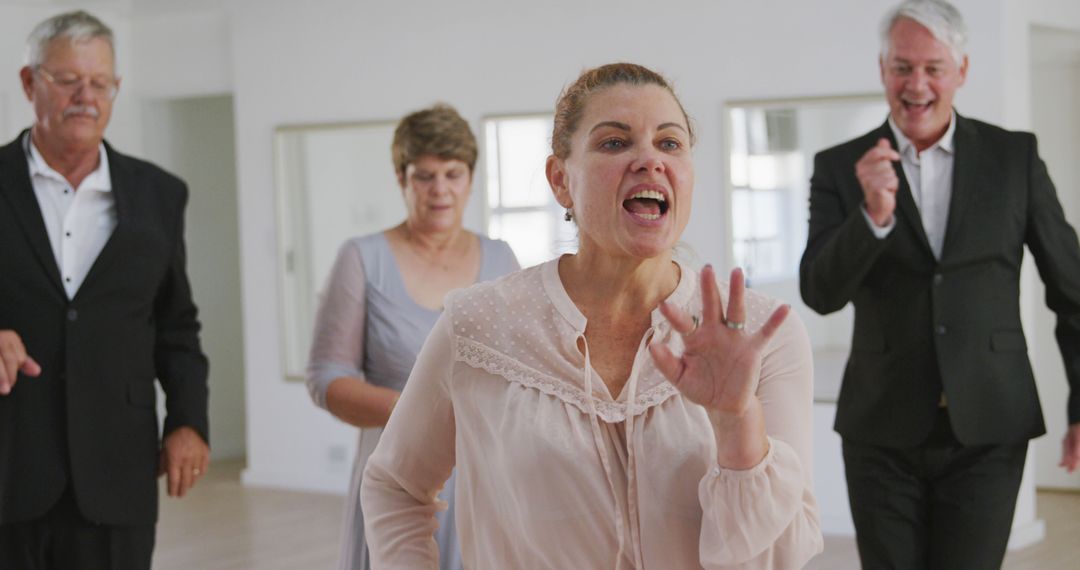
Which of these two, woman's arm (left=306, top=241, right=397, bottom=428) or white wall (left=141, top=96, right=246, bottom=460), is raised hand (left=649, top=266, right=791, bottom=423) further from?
white wall (left=141, top=96, right=246, bottom=460)

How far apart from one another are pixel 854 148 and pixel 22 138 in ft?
6.60

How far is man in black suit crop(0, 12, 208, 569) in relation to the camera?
120 inches

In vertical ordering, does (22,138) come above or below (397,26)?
below

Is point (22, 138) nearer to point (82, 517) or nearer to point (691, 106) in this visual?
point (82, 517)

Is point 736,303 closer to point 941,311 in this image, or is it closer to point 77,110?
point 941,311

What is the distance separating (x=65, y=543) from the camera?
3117 millimetres

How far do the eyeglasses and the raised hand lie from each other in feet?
6.28

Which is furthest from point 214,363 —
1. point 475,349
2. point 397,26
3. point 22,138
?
point 475,349

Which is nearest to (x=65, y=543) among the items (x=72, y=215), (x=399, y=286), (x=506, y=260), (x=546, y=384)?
(x=72, y=215)

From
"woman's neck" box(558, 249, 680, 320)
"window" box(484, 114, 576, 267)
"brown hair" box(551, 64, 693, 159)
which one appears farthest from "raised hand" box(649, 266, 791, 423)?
"window" box(484, 114, 576, 267)

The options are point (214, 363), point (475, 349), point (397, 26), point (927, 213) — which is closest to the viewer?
point (475, 349)

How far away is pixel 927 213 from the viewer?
10.7 ft

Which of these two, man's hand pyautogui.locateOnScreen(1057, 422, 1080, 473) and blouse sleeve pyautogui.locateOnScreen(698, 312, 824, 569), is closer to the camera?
blouse sleeve pyautogui.locateOnScreen(698, 312, 824, 569)

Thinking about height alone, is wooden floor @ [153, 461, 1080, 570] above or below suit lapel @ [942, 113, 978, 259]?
below
